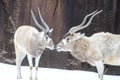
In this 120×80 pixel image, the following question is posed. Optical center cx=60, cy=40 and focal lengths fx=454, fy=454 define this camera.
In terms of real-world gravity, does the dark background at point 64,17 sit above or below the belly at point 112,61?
above

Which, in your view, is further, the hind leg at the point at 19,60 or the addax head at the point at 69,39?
the hind leg at the point at 19,60

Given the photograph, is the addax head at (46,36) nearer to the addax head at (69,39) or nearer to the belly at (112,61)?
the addax head at (69,39)

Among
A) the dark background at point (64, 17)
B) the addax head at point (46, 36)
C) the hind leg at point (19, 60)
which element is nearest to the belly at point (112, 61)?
the dark background at point (64, 17)

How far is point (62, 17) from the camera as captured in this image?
5.40 feet

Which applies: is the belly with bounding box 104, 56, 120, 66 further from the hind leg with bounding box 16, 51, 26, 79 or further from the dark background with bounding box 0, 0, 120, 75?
the hind leg with bounding box 16, 51, 26, 79

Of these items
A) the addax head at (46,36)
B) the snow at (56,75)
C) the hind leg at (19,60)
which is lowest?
the snow at (56,75)

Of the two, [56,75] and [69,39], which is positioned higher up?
[69,39]

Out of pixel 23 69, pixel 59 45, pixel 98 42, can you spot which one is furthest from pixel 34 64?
pixel 98 42

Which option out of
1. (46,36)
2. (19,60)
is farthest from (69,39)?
(19,60)

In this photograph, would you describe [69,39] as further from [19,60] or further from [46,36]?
[19,60]

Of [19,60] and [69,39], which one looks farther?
[19,60]

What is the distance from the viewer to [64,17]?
64.7 inches

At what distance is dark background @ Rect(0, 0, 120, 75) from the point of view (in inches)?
63.2

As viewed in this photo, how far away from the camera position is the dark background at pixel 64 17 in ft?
5.27
